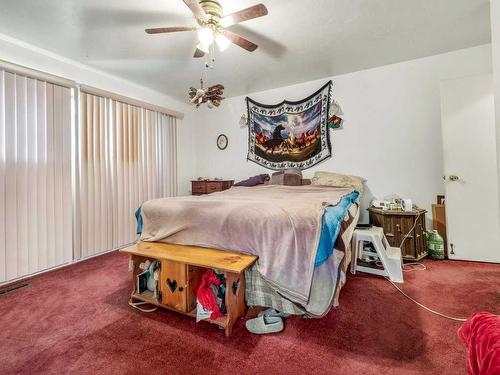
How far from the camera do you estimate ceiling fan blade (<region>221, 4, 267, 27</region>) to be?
1663mm

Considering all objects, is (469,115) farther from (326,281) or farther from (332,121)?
(326,281)

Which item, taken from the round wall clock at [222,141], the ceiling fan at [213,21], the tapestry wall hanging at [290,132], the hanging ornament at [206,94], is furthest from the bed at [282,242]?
the round wall clock at [222,141]

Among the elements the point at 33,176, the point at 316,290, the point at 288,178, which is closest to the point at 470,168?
the point at 288,178

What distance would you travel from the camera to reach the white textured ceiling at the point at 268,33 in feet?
6.75

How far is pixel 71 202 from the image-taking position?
2.89 metres

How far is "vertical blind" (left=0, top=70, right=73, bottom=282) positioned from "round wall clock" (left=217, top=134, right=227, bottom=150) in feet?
7.87

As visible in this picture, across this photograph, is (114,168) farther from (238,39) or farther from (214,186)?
(238,39)

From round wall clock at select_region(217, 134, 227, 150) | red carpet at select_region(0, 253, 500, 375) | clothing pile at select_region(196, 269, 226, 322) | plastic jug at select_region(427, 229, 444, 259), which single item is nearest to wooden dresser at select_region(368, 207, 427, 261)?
plastic jug at select_region(427, 229, 444, 259)

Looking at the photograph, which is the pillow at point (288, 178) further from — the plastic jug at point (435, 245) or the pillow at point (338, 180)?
the plastic jug at point (435, 245)

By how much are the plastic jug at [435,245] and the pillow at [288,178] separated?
5.70 ft

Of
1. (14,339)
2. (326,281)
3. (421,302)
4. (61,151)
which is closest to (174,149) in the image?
(61,151)

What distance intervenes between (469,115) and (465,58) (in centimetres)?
82

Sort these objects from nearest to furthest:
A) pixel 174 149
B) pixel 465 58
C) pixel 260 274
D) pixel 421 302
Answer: pixel 260 274, pixel 421 302, pixel 465 58, pixel 174 149

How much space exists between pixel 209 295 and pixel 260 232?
55cm
